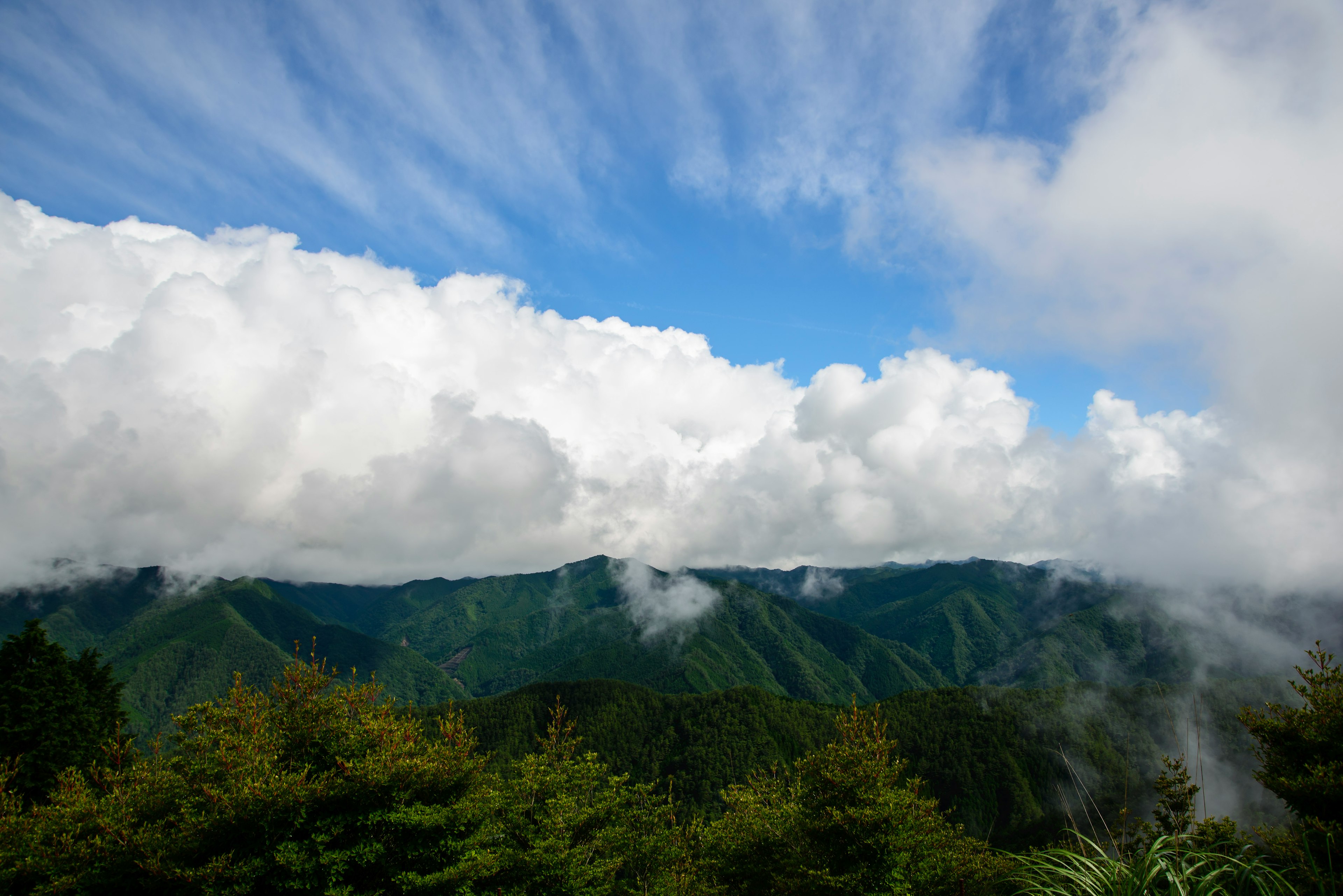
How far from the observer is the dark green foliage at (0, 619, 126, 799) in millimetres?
48219

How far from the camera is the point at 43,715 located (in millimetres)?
50031

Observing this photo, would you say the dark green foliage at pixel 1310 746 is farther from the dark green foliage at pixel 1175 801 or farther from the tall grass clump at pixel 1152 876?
the dark green foliage at pixel 1175 801

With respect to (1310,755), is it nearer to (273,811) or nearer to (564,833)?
(564,833)

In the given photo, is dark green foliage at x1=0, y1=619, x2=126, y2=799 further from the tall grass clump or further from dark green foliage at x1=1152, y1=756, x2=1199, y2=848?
dark green foliage at x1=1152, y1=756, x2=1199, y2=848

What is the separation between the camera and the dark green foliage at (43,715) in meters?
48.2

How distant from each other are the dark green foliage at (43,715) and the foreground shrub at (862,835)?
51.5 meters

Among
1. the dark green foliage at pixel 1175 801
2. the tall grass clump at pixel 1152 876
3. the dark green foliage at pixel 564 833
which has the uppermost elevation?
the tall grass clump at pixel 1152 876

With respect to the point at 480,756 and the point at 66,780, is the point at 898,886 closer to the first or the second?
the point at 480,756

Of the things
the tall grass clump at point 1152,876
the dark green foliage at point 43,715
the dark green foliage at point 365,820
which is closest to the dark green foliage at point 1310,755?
the tall grass clump at point 1152,876

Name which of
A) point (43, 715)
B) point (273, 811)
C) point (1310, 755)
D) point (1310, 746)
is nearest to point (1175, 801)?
point (1310, 755)

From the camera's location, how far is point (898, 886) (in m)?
27.1

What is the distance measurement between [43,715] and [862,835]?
2466 inches

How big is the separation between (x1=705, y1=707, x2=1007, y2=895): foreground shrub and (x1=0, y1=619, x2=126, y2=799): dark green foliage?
5145cm

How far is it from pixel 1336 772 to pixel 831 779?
18.1 metres
